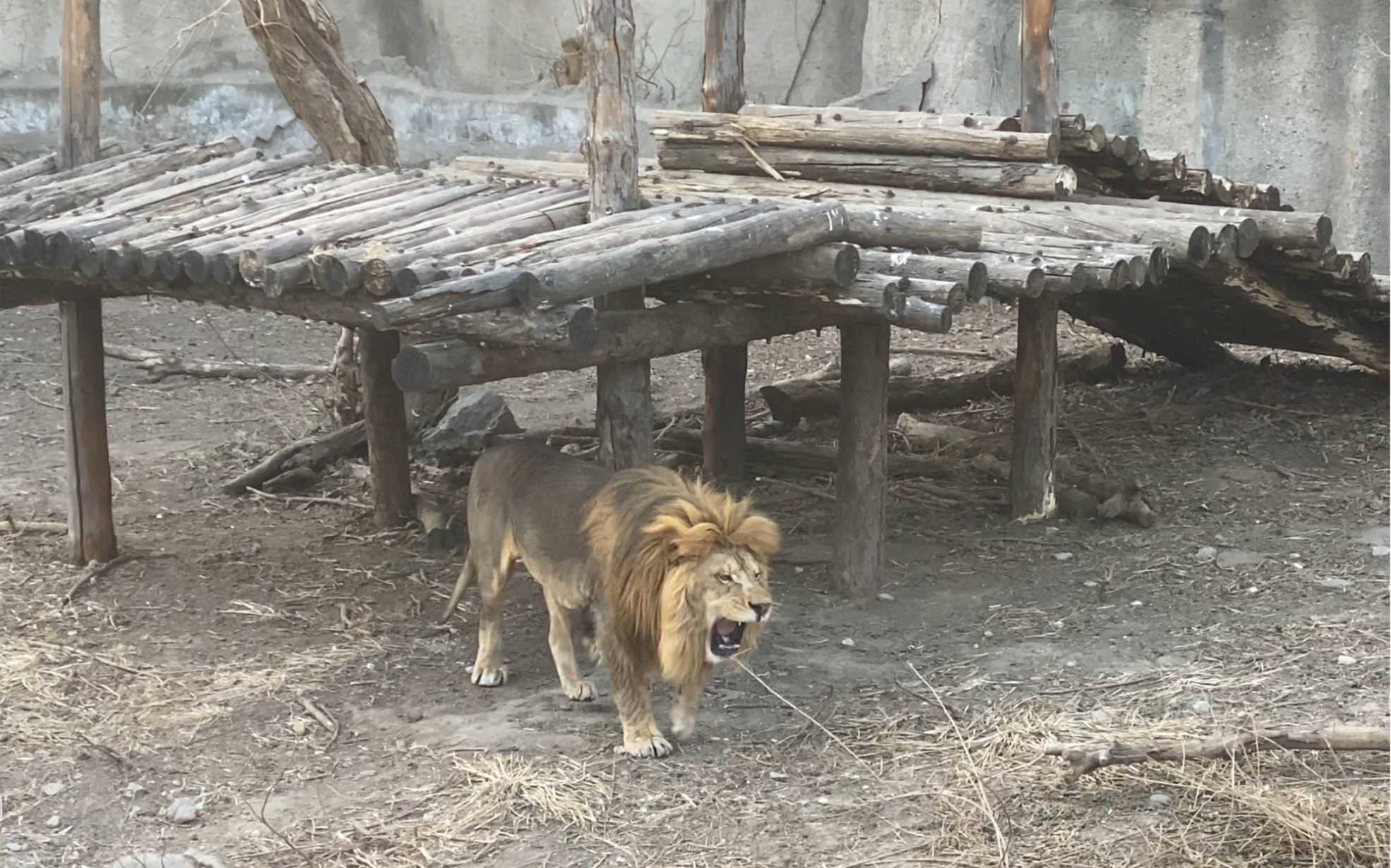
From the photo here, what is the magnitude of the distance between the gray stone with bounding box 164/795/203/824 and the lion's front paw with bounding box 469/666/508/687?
4.60 feet

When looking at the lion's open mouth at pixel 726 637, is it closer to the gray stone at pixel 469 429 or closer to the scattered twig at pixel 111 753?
the scattered twig at pixel 111 753

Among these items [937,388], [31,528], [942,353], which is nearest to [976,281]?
[937,388]

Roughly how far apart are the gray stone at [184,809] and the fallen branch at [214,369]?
7.81 metres

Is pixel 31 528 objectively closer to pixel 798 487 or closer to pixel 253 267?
pixel 253 267

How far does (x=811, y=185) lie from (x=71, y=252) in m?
3.87

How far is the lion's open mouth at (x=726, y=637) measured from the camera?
5484 mm

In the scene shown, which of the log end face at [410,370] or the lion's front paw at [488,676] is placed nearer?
the log end face at [410,370]

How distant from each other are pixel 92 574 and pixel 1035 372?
5.14 m

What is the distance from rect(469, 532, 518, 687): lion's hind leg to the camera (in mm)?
6539

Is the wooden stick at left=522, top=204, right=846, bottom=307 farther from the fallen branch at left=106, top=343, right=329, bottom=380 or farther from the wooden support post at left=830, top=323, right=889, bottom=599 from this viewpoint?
the fallen branch at left=106, top=343, right=329, bottom=380

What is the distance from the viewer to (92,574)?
8203 millimetres

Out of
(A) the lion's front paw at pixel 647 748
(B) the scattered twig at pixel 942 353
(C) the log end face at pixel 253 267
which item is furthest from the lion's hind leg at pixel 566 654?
(B) the scattered twig at pixel 942 353

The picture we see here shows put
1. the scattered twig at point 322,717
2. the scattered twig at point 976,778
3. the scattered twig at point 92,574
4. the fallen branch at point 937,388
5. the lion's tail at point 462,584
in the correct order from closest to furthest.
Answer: the scattered twig at point 976,778, the scattered twig at point 322,717, the lion's tail at point 462,584, the scattered twig at point 92,574, the fallen branch at point 937,388

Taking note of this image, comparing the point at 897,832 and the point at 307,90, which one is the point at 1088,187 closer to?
the point at 307,90
